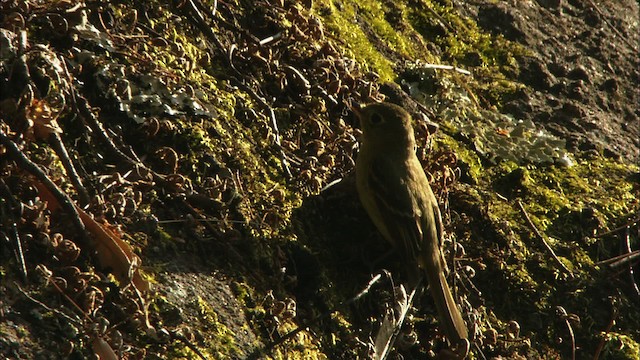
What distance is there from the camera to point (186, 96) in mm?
4777

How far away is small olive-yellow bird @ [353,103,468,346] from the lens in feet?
16.5

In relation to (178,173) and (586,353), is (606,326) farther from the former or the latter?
(178,173)

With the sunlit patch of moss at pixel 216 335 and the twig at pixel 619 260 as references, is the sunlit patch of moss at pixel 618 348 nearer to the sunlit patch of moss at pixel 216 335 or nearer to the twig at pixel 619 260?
the twig at pixel 619 260

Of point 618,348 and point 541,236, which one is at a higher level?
point 541,236

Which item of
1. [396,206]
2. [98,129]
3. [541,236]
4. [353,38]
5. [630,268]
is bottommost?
[630,268]

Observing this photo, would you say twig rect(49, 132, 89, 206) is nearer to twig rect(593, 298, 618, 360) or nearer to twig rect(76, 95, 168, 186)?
twig rect(76, 95, 168, 186)

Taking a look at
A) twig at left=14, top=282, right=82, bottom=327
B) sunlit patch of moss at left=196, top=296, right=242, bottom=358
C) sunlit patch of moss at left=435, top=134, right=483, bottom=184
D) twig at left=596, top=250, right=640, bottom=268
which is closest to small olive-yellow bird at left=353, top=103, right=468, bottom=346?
sunlit patch of moss at left=435, top=134, right=483, bottom=184

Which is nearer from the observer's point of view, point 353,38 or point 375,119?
point 375,119

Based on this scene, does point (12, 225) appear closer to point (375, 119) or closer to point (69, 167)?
point (69, 167)

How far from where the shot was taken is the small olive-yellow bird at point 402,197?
5.03 metres

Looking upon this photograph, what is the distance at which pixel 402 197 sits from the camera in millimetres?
5371

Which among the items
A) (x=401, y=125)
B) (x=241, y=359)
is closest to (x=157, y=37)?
(x=401, y=125)

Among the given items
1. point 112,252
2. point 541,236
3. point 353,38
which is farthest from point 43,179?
point 541,236

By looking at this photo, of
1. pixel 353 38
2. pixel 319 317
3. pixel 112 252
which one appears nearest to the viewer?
pixel 112 252
